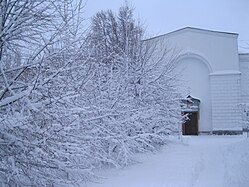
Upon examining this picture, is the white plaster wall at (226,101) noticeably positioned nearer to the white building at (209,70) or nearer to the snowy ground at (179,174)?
the white building at (209,70)

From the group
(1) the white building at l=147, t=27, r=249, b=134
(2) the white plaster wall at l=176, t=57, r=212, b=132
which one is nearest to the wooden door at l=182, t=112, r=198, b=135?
(1) the white building at l=147, t=27, r=249, b=134

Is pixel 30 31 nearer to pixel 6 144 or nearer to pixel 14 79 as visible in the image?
pixel 14 79

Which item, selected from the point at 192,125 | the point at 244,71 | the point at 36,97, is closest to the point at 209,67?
the point at 244,71

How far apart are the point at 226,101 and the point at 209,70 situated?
142 inches

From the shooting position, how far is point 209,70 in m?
37.5

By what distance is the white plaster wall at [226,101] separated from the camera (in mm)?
35406

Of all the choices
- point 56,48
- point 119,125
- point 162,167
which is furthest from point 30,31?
point 162,167

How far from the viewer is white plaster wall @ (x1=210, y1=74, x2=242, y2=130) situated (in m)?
35.4

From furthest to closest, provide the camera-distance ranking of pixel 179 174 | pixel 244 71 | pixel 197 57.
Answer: pixel 244 71 < pixel 197 57 < pixel 179 174

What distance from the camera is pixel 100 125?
35.9 ft

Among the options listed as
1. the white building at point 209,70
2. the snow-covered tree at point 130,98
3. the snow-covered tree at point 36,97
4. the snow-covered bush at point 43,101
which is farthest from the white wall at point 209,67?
the snow-covered tree at point 36,97

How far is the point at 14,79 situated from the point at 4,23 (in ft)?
3.83

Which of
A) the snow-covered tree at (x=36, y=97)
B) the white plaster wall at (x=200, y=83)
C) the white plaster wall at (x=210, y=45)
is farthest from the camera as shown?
the white plaster wall at (x=210, y=45)

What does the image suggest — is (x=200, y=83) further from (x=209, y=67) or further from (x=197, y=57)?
(x=197, y=57)
